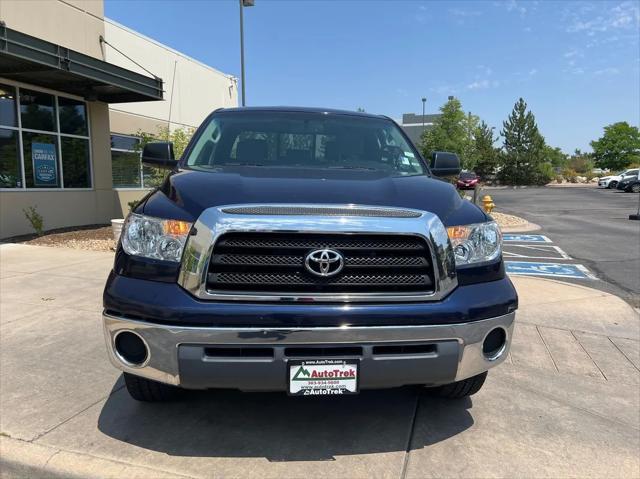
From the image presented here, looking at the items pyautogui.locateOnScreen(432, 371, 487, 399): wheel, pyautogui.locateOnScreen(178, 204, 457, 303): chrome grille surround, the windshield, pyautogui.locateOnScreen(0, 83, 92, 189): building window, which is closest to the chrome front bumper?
pyautogui.locateOnScreen(178, 204, 457, 303): chrome grille surround

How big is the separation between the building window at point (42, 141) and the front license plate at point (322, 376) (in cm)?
1100

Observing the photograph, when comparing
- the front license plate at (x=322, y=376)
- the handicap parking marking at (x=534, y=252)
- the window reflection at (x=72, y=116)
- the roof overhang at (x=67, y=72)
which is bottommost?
the handicap parking marking at (x=534, y=252)

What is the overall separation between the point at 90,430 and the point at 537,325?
4.14 metres

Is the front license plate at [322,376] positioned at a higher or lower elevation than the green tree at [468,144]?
lower

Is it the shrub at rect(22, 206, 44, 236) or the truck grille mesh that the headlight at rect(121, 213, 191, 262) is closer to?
the truck grille mesh

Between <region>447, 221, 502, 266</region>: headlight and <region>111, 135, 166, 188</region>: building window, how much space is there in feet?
43.3

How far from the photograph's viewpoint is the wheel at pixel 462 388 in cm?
308

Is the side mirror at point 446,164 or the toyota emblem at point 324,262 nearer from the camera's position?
the toyota emblem at point 324,262

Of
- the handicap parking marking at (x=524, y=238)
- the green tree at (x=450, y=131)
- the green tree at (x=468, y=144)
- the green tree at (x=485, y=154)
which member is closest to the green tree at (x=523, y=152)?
the green tree at (x=485, y=154)

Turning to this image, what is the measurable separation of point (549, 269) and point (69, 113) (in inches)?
456

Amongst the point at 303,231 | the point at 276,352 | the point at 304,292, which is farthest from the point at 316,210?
the point at 276,352

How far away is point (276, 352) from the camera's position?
2.34 metres

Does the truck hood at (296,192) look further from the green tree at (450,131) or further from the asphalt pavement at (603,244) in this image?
the green tree at (450,131)

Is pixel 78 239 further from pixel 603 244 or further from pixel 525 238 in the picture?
pixel 603 244
